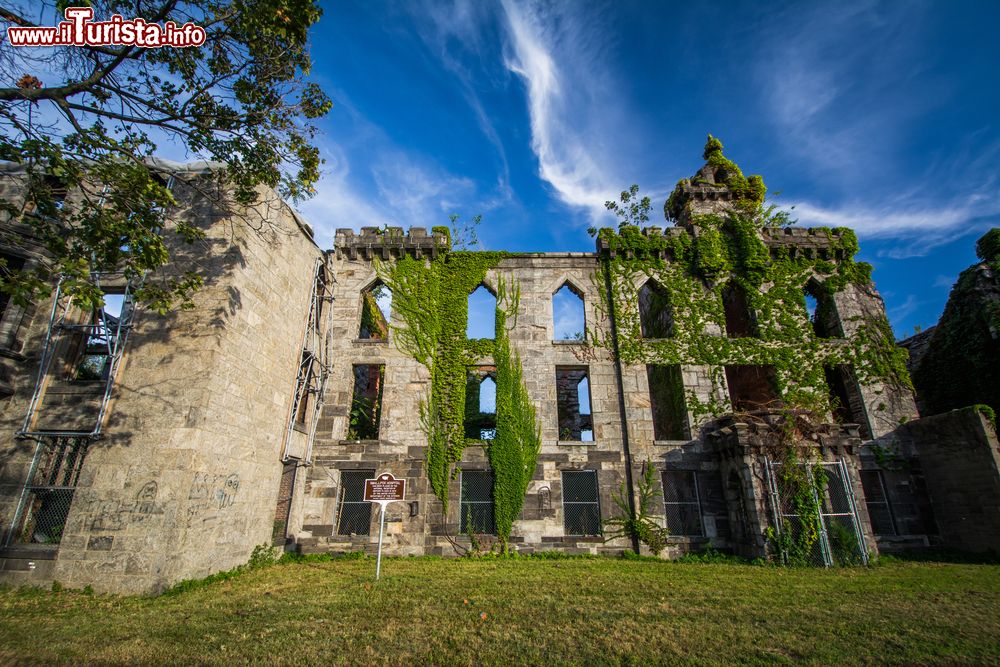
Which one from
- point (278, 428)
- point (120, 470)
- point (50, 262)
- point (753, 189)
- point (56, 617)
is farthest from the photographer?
point (753, 189)

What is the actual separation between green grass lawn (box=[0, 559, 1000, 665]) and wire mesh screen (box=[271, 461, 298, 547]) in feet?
8.93

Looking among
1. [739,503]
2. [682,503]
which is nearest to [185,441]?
[682,503]

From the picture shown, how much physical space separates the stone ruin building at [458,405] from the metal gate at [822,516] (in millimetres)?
67

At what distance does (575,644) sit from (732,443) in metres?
9.67

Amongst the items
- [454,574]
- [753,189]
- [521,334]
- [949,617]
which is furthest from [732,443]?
[753,189]

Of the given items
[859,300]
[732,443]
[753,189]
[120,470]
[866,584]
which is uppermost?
[753,189]

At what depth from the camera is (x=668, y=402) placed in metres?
16.5

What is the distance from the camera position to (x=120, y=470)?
8.86 m

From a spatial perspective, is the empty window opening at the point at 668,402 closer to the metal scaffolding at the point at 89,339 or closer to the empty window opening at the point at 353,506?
the empty window opening at the point at 353,506

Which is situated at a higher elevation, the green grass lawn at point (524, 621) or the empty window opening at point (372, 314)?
the empty window opening at point (372, 314)

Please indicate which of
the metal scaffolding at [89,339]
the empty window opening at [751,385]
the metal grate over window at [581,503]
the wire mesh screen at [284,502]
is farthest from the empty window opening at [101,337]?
the empty window opening at [751,385]

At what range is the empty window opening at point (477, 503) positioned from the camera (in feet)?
44.7

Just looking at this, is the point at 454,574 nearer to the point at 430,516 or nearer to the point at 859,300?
the point at 430,516

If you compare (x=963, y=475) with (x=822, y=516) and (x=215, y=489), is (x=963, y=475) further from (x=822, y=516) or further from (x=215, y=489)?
(x=215, y=489)
